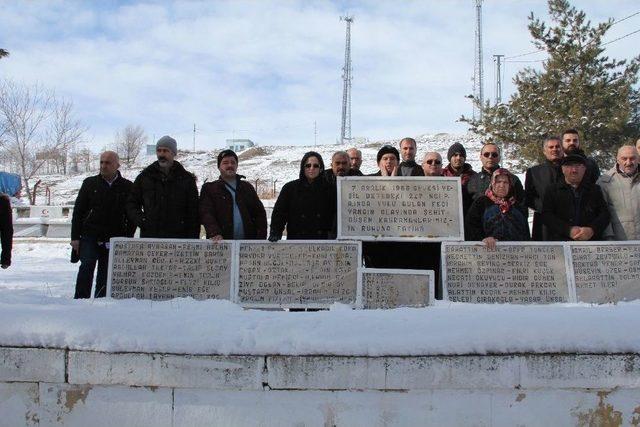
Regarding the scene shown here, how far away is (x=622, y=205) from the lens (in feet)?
17.0

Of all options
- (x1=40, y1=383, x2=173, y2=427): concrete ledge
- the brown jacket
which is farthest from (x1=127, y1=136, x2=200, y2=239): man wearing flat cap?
(x1=40, y1=383, x2=173, y2=427): concrete ledge

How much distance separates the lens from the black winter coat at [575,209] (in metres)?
5.00

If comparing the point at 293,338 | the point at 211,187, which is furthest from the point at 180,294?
the point at 293,338

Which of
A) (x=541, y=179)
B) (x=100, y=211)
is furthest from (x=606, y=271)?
(x=100, y=211)

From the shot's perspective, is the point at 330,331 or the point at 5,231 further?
the point at 5,231

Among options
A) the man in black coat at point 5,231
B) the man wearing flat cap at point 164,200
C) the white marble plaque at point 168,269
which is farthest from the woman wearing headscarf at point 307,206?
the man in black coat at point 5,231

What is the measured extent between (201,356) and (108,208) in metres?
3.05

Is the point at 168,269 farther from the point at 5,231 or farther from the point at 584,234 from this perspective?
the point at 584,234

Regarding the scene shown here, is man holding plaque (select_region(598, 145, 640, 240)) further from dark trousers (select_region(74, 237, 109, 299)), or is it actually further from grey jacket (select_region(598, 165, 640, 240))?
dark trousers (select_region(74, 237, 109, 299))

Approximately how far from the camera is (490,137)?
20.5m

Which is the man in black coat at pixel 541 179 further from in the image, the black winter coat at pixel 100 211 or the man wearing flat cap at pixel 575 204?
the black winter coat at pixel 100 211

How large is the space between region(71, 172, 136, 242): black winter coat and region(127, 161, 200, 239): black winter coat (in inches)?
10.1

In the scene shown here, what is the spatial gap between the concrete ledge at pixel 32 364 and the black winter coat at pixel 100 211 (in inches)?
101

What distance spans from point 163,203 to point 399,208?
2.19 m
